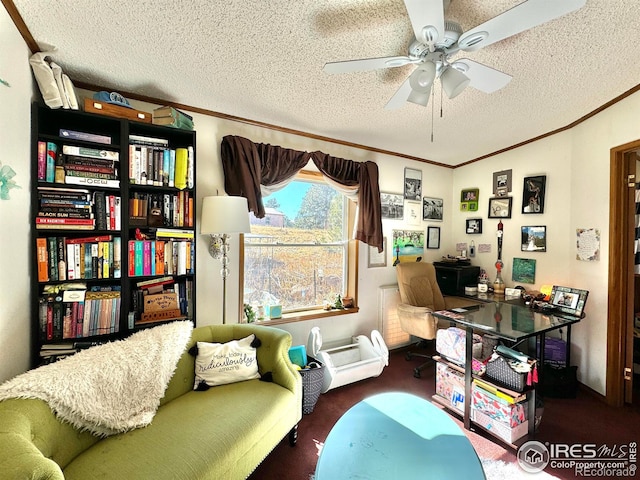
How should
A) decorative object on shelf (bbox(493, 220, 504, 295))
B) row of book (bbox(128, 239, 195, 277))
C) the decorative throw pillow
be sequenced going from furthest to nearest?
decorative object on shelf (bbox(493, 220, 504, 295))
row of book (bbox(128, 239, 195, 277))
the decorative throw pillow

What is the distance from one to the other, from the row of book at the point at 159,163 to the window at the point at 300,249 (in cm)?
76

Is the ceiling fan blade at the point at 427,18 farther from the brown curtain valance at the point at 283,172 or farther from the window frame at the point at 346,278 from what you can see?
the window frame at the point at 346,278

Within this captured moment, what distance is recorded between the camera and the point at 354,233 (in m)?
2.97

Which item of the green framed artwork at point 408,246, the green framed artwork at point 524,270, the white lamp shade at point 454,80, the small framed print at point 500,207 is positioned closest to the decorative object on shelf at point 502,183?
the small framed print at point 500,207

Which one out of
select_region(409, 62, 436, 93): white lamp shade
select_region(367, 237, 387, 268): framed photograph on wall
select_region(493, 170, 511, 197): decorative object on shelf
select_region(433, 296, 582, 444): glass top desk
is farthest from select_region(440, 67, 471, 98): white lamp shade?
select_region(493, 170, 511, 197): decorative object on shelf

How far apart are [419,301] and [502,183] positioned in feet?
5.57

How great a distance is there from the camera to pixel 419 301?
10.0 feet

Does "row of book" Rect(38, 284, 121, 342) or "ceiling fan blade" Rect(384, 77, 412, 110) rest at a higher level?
"ceiling fan blade" Rect(384, 77, 412, 110)

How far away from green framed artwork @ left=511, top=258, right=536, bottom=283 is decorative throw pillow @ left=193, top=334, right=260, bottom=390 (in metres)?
2.93

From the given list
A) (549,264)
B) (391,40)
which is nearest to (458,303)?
(549,264)

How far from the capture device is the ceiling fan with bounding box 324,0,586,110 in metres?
1.04

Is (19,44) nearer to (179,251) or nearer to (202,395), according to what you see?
(179,251)

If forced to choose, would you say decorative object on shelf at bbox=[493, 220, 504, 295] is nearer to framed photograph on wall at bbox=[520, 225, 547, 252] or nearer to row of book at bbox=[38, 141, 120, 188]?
framed photograph on wall at bbox=[520, 225, 547, 252]

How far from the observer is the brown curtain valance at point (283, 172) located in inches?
91.3
